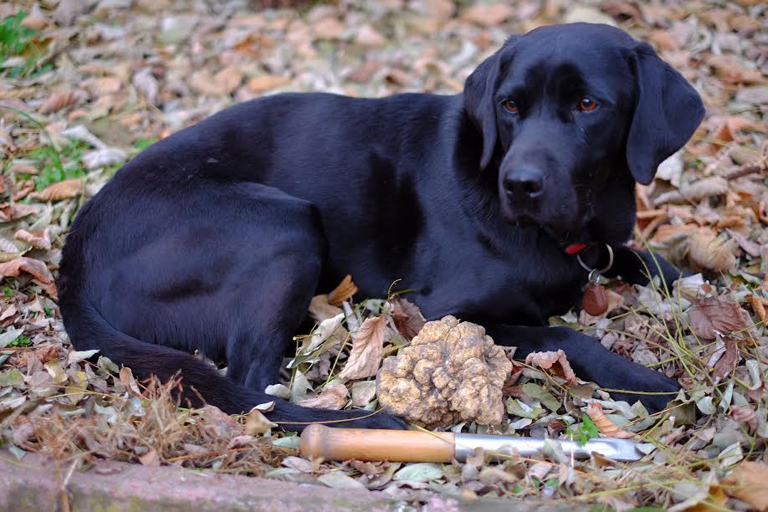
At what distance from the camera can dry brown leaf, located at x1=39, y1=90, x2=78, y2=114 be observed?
467cm

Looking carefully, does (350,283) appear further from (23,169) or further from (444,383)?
(23,169)

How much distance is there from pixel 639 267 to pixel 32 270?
8.64ft

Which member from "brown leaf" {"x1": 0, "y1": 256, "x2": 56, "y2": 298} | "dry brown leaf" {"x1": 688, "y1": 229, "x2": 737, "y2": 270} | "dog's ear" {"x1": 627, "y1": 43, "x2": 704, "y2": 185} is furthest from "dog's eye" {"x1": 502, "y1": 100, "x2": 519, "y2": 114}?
"brown leaf" {"x1": 0, "y1": 256, "x2": 56, "y2": 298}

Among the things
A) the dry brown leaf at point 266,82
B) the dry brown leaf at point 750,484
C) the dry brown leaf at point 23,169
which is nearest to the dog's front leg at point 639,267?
the dry brown leaf at point 750,484

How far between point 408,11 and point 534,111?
333 centimetres

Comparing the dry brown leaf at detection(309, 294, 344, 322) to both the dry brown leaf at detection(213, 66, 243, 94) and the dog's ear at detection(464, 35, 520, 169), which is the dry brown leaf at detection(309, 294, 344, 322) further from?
the dry brown leaf at detection(213, 66, 243, 94)

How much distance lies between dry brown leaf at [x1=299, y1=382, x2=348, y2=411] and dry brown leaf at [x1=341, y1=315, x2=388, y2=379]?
0.07 metres

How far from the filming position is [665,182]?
13.6 feet

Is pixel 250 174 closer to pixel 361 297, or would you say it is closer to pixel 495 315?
pixel 361 297

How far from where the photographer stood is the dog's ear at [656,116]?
2766 mm

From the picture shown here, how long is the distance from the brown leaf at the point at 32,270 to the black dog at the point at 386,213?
0.36 m

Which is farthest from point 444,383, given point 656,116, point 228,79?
point 228,79

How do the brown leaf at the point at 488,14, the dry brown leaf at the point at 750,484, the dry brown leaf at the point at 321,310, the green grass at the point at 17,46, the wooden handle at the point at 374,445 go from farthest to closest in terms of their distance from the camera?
1. the brown leaf at the point at 488,14
2. the green grass at the point at 17,46
3. the dry brown leaf at the point at 321,310
4. the wooden handle at the point at 374,445
5. the dry brown leaf at the point at 750,484

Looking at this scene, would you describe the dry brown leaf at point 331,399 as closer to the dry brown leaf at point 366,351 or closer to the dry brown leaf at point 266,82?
the dry brown leaf at point 366,351
